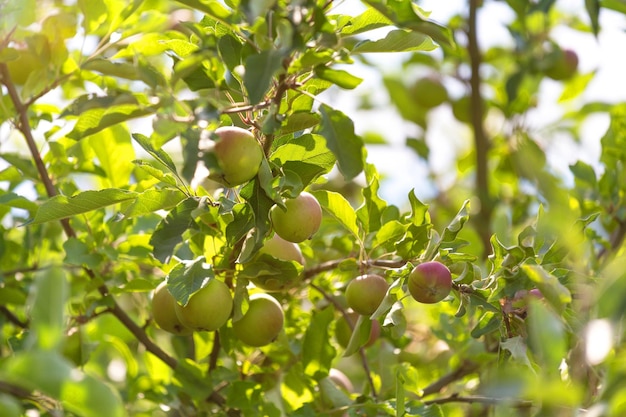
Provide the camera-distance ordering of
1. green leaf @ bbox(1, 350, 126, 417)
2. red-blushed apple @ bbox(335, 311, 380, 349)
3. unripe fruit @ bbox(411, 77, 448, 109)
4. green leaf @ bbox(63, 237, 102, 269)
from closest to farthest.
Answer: green leaf @ bbox(1, 350, 126, 417), green leaf @ bbox(63, 237, 102, 269), red-blushed apple @ bbox(335, 311, 380, 349), unripe fruit @ bbox(411, 77, 448, 109)

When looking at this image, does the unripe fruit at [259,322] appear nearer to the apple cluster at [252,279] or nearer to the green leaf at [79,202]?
the apple cluster at [252,279]

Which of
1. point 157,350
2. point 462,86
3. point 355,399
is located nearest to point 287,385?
point 355,399

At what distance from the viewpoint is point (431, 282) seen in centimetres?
143

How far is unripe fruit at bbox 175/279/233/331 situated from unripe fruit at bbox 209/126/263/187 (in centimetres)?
24

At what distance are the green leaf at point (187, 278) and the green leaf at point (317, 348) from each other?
460 millimetres

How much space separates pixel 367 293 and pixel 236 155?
0.43 meters

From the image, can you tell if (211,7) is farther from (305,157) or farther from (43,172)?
(43,172)

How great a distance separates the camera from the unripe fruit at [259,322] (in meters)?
1.67

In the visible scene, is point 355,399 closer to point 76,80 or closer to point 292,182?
point 292,182

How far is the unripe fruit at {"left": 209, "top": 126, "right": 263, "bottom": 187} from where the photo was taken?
133 cm

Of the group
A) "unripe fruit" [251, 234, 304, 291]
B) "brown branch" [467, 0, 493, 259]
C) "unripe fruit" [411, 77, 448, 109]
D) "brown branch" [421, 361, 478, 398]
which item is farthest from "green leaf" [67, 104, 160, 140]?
"unripe fruit" [411, 77, 448, 109]

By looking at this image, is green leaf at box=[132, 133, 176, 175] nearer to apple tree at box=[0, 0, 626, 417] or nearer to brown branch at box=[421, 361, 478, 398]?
apple tree at box=[0, 0, 626, 417]

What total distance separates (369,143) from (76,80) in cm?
185

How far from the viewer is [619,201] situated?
247 cm
